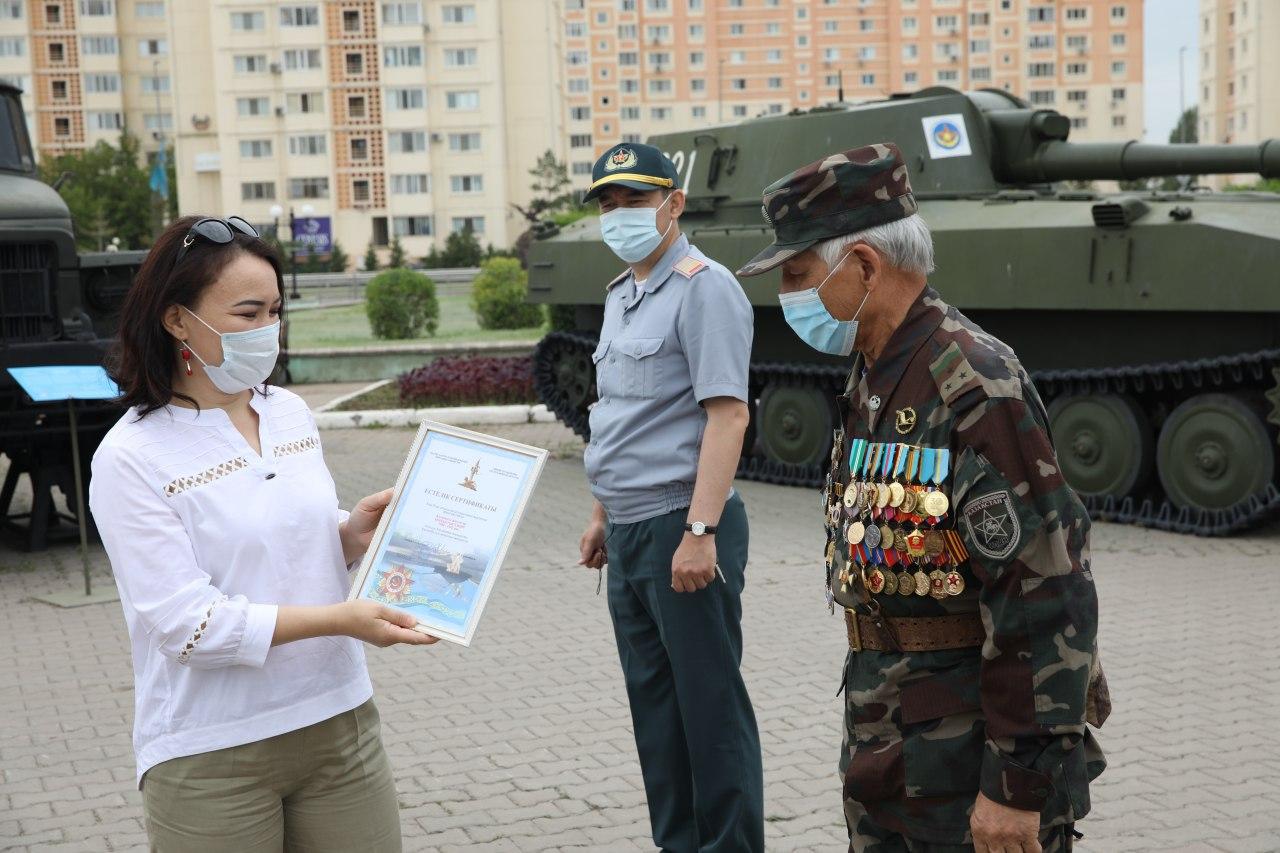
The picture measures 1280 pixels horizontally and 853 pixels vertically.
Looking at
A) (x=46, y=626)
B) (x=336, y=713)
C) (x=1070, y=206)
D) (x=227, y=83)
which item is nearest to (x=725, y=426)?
(x=336, y=713)

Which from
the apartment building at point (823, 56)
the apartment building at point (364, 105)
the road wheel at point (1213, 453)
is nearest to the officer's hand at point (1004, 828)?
the road wheel at point (1213, 453)

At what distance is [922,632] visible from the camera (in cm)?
276

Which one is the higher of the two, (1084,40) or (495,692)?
(1084,40)

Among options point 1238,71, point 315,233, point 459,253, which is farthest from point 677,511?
point 1238,71

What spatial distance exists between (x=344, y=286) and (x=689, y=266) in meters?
52.4

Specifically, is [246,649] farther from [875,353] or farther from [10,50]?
[10,50]

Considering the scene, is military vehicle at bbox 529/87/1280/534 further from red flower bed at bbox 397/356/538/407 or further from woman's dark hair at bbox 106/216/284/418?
woman's dark hair at bbox 106/216/284/418

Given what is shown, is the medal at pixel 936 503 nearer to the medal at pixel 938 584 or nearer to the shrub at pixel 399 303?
the medal at pixel 938 584

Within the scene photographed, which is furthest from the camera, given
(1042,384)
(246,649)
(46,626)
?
(1042,384)

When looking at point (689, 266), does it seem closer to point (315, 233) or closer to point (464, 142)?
point (315, 233)

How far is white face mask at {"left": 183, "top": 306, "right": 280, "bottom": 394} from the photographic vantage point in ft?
9.41

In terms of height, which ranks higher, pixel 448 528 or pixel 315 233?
pixel 448 528

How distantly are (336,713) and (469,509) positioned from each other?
454 mm

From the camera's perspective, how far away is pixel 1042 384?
1108cm
